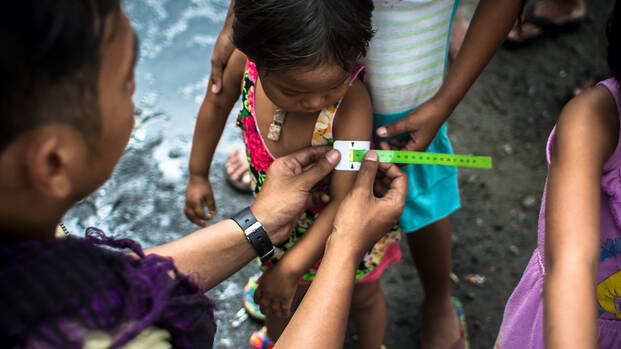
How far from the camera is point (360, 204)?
1.40 metres

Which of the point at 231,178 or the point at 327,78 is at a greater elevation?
the point at 327,78

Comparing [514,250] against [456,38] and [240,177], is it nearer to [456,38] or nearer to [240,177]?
Answer: [456,38]

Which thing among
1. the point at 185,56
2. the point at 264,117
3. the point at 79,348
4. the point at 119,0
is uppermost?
the point at 119,0

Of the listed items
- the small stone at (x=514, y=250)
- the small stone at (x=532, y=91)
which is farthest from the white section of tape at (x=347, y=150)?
the small stone at (x=532, y=91)

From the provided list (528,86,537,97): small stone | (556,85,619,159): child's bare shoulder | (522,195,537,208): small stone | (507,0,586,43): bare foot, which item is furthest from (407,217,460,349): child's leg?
(507,0,586,43): bare foot

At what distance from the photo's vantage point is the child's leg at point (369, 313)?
74.2 inches

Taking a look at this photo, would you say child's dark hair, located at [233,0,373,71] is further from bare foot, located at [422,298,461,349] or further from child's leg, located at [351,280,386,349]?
bare foot, located at [422,298,461,349]

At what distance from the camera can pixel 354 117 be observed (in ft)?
4.86

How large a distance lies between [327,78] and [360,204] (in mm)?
369


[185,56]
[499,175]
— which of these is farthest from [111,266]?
[185,56]

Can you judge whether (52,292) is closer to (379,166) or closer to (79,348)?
(79,348)

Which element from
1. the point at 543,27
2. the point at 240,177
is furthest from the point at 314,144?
the point at 543,27

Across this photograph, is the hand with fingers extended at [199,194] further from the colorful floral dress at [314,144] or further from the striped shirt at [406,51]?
the striped shirt at [406,51]

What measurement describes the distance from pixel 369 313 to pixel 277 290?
538 mm
